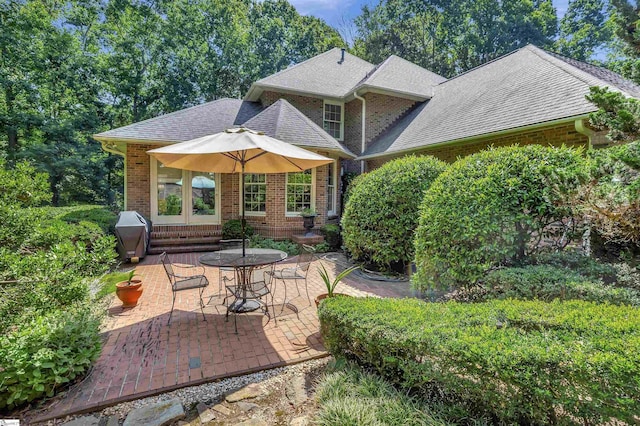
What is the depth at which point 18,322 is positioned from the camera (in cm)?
279

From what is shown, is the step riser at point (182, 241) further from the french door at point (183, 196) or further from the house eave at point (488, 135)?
the house eave at point (488, 135)

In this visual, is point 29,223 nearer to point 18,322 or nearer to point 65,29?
point 18,322

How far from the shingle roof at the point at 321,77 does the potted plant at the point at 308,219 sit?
5.80 meters

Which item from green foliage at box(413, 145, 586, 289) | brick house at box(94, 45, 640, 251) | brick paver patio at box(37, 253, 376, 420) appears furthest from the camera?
brick house at box(94, 45, 640, 251)

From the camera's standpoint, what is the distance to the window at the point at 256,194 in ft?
34.0

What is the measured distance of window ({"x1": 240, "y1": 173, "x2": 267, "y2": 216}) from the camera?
10.4 meters

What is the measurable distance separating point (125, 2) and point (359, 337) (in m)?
26.5

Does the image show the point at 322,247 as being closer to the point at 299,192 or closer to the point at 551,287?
the point at 299,192

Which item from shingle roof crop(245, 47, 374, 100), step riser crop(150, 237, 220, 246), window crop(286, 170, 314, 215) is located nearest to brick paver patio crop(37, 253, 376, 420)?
step riser crop(150, 237, 220, 246)

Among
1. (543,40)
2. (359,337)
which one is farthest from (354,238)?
(543,40)

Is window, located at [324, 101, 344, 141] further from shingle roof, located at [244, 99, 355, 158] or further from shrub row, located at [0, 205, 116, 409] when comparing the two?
shrub row, located at [0, 205, 116, 409]

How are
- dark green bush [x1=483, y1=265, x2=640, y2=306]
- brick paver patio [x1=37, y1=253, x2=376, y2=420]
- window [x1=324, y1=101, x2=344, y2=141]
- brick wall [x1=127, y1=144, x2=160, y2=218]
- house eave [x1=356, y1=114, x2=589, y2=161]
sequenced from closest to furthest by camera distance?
brick paver patio [x1=37, y1=253, x2=376, y2=420]
dark green bush [x1=483, y1=265, x2=640, y2=306]
house eave [x1=356, y1=114, x2=589, y2=161]
brick wall [x1=127, y1=144, x2=160, y2=218]
window [x1=324, y1=101, x2=344, y2=141]

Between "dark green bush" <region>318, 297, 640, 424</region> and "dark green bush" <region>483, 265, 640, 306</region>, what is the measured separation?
22.4 inches

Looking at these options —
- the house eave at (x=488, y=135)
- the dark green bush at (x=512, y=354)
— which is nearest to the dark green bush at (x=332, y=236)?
the house eave at (x=488, y=135)
